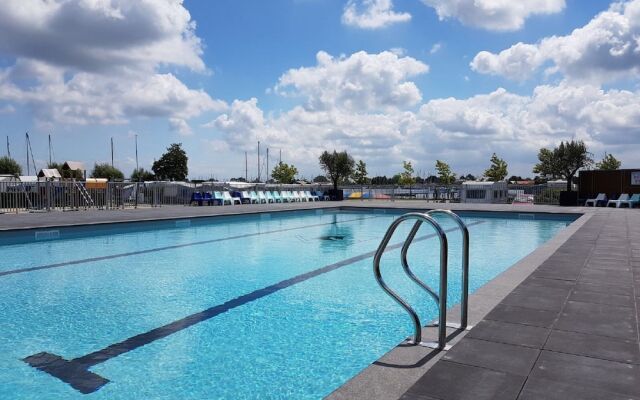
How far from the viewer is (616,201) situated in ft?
68.1

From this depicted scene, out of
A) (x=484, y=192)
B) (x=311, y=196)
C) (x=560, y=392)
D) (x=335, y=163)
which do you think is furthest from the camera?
(x=335, y=163)

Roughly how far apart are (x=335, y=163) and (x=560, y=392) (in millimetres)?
34547

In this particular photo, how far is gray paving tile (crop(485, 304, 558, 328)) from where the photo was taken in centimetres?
369

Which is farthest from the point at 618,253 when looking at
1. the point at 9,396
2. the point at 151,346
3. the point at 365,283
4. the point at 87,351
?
the point at 9,396

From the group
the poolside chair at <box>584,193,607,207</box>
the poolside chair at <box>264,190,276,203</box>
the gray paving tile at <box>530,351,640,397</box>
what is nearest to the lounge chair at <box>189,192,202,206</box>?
the poolside chair at <box>264,190,276,203</box>

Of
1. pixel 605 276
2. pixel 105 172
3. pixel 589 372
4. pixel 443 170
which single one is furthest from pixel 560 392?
pixel 105 172

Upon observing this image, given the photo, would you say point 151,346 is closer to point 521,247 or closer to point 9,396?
point 9,396

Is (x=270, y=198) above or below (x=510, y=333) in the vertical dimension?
above

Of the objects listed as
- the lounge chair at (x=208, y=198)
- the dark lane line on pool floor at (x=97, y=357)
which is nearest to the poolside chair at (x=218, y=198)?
the lounge chair at (x=208, y=198)

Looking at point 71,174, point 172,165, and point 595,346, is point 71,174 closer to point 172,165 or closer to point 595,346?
point 595,346

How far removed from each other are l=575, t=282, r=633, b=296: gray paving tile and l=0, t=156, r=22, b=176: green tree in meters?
62.4

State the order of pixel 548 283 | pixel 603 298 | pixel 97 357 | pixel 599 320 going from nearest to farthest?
1. pixel 599 320
2. pixel 97 357
3. pixel 603 298
4. pixel 548 283

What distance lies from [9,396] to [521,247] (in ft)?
34.5

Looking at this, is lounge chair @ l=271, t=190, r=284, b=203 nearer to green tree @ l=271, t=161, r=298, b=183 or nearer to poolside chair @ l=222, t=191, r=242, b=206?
poolside chair @ l=222, t=191, r=242, b=206
